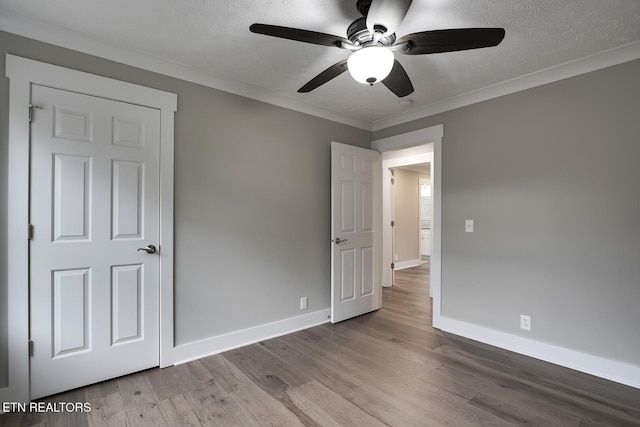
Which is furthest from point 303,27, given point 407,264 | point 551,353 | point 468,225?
point 407,264

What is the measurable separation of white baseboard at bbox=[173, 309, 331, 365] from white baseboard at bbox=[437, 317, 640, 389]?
54.3 inches

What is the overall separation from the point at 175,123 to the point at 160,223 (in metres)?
0.81

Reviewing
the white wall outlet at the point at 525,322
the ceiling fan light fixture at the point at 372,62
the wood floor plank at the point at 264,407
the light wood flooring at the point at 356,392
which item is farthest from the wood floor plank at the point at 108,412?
the white wall outlet at the point at 525,322

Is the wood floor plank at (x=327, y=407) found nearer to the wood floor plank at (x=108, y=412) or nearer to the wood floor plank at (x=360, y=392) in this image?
the wood floor plank at (x=360, y=392)

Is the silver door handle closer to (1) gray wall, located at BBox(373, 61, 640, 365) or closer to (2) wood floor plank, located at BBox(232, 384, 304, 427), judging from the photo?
(2) wood floor plank, located at BBox(232, 384, 304, 427)

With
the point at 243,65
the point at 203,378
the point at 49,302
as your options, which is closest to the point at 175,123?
the point at 243,65

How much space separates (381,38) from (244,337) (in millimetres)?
2617

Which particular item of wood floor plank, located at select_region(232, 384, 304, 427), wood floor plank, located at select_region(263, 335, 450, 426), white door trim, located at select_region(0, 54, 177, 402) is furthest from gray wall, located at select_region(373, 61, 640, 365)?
white door trim, located at select_region(0, 54, 177, 402)

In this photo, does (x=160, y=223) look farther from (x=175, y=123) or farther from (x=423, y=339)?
(x=423, y=339)

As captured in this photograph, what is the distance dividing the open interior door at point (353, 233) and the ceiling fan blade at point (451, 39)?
1793 mm

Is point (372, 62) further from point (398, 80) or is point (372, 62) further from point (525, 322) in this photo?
point (525, 322)

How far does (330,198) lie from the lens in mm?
3518

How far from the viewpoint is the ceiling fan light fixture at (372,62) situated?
1.59 m

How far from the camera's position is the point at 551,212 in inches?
101
